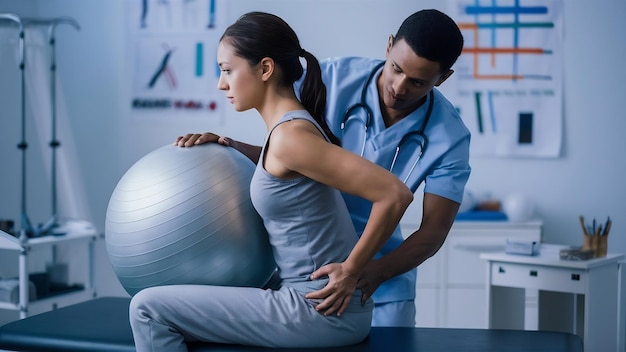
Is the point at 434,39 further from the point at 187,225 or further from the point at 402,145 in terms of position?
the point at 187,225

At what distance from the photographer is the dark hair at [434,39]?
1.71 metres

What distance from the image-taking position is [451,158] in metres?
1.96

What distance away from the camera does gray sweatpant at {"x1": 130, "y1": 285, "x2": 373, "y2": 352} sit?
5.19 feet

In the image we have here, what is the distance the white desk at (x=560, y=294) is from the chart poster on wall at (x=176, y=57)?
186 cm

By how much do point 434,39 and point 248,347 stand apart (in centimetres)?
79

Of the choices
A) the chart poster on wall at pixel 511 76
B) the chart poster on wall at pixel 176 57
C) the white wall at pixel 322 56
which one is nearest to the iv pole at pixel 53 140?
the white wall at pixel 322 56

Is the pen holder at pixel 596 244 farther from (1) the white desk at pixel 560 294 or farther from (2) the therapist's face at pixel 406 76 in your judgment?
(2) the therapist's face at pixel 406 76

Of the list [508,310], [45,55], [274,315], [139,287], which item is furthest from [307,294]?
[45,55]

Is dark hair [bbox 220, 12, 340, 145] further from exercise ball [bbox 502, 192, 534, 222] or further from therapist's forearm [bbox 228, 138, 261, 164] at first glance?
exercise ball [bbox 502, 192, 534, 222]

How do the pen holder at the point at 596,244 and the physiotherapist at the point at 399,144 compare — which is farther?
the pen holder at the point at 596,244

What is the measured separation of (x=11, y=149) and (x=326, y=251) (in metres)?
2.85

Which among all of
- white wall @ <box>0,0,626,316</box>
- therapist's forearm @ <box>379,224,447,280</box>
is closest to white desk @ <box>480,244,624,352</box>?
white wall @ <box>0,0,626,316</box>

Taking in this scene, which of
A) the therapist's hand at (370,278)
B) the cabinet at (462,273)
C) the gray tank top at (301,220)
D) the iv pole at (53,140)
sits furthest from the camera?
the cabinet at (462,273)

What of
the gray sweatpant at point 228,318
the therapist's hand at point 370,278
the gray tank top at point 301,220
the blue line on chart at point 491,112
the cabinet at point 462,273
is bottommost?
the cabinet at point 462,273
